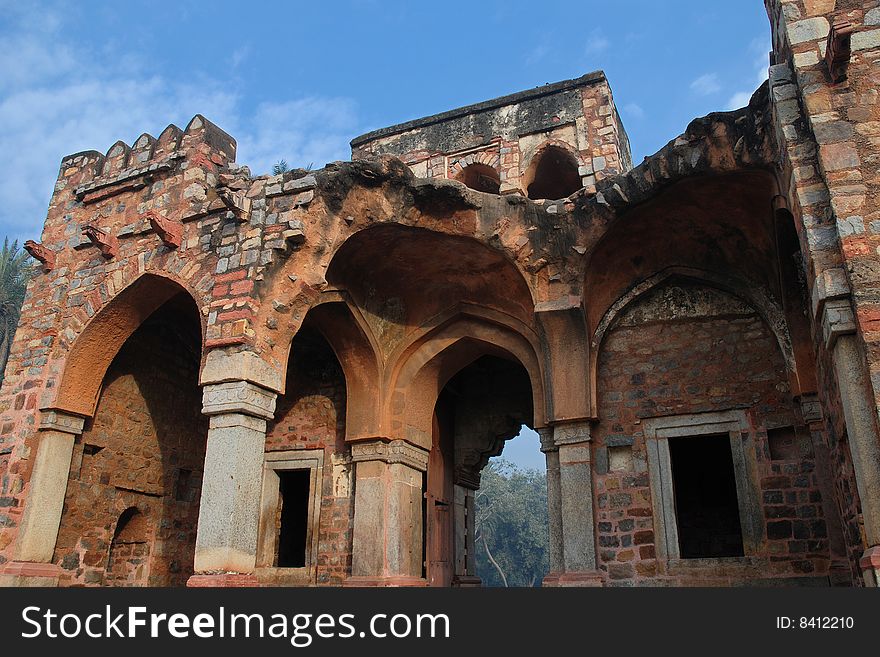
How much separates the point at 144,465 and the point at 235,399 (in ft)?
10.9

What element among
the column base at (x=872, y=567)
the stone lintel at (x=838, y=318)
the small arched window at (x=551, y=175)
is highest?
the small arched window at (x=551, y=175)

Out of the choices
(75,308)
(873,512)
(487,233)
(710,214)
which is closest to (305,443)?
(75,308)

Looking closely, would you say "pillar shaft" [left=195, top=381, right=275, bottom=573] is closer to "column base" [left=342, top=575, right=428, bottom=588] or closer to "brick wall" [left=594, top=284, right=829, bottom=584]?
"column base" [left=342, top=575, right=428, bottom=588]

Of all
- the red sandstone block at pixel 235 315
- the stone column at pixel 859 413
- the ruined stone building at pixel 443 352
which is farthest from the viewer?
the red sandstone block at pixel 235 315

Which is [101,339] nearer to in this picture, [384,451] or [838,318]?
[384,451]

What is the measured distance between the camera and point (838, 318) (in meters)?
4.39

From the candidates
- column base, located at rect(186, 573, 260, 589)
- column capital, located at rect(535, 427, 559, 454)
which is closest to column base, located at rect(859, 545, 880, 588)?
column capital, located at rect(535, 427, 559, 454)

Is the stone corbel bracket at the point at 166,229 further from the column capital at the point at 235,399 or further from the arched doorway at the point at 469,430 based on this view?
the arched doorway at the point at 469,430

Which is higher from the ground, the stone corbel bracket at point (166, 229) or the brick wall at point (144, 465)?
the stone corbel bracket at point (166, 229)

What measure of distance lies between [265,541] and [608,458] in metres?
4.27

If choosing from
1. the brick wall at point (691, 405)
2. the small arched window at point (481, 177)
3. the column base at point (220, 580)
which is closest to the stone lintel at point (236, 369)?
the column base at point (220, 580)

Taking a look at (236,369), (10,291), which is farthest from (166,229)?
(10,291)

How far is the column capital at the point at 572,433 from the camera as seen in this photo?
710 cm

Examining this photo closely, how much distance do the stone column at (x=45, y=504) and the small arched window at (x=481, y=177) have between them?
6.82m
